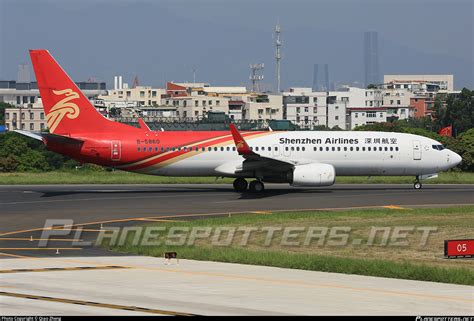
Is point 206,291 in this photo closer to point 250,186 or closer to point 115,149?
point 115,149

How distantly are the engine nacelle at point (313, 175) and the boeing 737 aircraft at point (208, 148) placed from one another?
7cm

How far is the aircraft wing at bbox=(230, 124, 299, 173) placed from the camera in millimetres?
56281

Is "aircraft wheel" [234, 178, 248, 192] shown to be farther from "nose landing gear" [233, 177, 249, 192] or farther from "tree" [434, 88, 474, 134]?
"tree" [434, 88, 474, 134]

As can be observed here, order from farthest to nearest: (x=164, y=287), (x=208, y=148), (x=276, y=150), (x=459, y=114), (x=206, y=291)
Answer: (x=459, y=114), (x=276, y=150), (x=208, y=148), (x=164, y=287), (x=206, y=291)

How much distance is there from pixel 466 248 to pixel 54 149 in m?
33.5

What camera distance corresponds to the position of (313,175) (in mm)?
56719

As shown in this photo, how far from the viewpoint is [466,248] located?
30984 millimetres

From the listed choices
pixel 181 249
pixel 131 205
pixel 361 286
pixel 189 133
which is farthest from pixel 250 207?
pixel 361 286

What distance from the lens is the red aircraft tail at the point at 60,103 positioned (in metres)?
58.9

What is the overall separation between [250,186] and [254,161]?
2.45 meters

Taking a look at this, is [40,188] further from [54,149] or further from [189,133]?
[189,133]

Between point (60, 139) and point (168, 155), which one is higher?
point (60, 139)

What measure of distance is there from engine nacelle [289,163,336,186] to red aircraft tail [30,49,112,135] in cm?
1329

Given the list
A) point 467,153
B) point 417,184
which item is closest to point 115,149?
point 417,184
